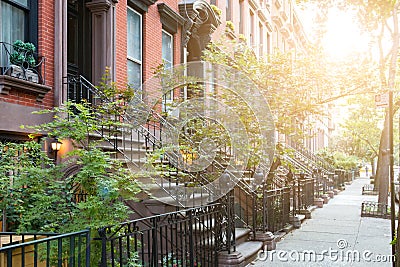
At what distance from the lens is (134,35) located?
12000 millimetres

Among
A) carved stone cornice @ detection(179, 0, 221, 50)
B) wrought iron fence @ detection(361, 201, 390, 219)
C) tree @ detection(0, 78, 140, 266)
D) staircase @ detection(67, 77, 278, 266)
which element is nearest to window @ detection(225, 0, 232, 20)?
carved stone cornice @ detection(179, 0, 221, 50)

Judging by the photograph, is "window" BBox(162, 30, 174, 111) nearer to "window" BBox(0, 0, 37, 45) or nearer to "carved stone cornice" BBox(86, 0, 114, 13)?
"carved stone cornice" BBox(86, 0, 114, 13)

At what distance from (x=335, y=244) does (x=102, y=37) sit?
683cm

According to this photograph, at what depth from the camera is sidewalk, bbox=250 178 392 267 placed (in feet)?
29.6

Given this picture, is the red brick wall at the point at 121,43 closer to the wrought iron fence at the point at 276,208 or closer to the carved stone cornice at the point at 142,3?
the carved stone cornice at the point at 142,3

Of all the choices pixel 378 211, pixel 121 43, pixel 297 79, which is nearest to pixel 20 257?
pixel 121 43

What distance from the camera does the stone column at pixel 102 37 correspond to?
1038cm

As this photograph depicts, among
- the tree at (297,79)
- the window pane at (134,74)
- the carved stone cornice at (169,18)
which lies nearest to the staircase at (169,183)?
the window pane at (134,74)

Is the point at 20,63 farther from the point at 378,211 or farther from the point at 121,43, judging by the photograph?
the point at 378,211

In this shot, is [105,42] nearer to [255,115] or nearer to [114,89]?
[114,89]

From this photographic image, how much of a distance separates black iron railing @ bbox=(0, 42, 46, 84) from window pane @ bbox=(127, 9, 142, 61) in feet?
12.8

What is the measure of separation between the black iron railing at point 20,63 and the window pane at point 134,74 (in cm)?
372

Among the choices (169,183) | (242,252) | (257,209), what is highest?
(169,183)

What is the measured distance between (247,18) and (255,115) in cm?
1151
